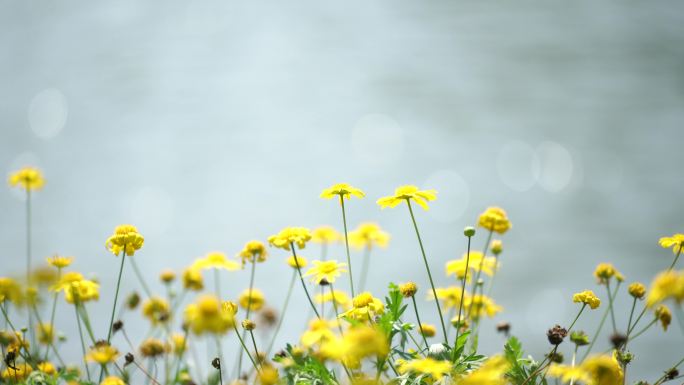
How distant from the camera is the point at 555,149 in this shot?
20.9ft

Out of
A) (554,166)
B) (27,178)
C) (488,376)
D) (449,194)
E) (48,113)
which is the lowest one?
(488,376)

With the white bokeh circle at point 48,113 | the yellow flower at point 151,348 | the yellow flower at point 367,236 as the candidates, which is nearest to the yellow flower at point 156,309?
the yellow flower at point 151,348

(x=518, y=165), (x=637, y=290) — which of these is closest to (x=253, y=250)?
(x=637, y=290)

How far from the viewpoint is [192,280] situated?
182 cm

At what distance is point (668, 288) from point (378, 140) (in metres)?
5.64

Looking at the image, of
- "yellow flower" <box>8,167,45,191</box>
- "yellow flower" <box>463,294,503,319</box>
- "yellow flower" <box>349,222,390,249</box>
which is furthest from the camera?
"yellow flower" <box>349,222,390,249</box>

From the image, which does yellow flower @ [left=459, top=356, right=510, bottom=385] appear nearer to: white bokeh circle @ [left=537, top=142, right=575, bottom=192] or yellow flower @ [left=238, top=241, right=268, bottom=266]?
yellow flower @ [left=238, top=241, right=268, bottom=266]

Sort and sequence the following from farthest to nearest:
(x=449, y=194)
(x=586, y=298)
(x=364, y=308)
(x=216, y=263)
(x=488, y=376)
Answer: (x=449, y=194)
(x=216, y=263)
(x=586, y=298)
(x=364, y=308)
(x=488, y=376)

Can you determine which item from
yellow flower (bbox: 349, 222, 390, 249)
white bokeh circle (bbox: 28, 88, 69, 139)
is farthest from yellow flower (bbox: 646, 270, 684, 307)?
white bokeh circle (bbox: 28, 88, 69, 139)

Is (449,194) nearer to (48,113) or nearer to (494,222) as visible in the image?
(48,113)

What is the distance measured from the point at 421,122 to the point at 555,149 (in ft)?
4.32

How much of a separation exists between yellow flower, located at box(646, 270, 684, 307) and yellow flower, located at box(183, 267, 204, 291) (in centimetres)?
111

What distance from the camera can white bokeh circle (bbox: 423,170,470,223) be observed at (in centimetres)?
584

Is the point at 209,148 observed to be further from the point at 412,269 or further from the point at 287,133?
the point at 412,269
